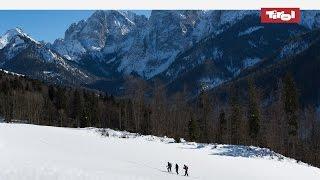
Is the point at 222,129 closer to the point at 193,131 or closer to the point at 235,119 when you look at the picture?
the point at 235,119

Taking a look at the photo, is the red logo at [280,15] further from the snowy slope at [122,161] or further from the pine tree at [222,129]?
the pine tree at [222,129]

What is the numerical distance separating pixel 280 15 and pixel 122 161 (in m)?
34.5

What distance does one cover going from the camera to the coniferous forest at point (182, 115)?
106 meters

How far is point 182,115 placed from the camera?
142 m

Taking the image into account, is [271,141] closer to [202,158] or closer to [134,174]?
[202,158]

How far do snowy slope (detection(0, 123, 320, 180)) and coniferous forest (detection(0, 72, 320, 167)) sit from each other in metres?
24.9

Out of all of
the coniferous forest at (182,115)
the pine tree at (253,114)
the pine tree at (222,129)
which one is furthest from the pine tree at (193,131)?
the pine tree at (253,114)

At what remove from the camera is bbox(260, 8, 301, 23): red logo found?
59.1ft

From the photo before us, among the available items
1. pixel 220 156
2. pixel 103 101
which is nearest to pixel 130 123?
pixel 103 101

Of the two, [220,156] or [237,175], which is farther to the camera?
[220,156]

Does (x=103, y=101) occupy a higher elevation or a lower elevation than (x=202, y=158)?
higher

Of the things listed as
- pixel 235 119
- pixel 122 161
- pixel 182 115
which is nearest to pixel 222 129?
pixel 235 119
